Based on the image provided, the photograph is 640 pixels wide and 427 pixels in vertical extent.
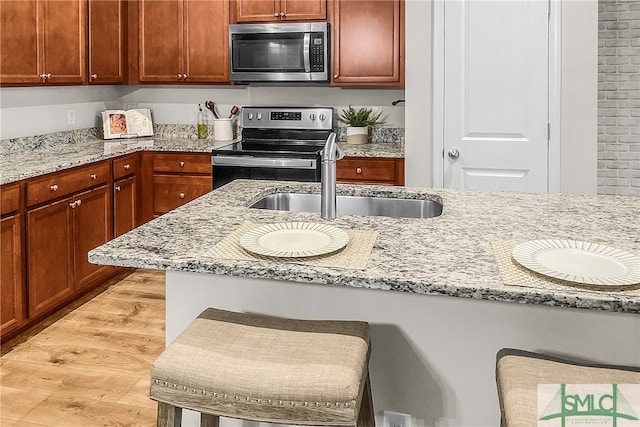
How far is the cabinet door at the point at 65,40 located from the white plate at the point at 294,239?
98.1 inches

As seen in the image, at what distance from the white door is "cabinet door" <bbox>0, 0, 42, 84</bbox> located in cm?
240

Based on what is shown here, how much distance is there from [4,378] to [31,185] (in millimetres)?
956

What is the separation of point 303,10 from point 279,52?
12.7 inches

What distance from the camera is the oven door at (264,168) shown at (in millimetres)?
3900

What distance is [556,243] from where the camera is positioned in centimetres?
160

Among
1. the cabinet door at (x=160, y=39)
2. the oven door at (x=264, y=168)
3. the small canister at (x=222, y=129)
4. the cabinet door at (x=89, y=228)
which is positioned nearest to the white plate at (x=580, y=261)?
the oven door at (x=264, y=168)

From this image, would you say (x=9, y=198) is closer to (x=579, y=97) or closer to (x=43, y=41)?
(x=43, y=41)

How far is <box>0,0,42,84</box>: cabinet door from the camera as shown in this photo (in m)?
3.21

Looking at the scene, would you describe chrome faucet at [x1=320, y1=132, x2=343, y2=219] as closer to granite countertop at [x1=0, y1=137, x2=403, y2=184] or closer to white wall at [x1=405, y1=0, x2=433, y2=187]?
granite countertop at [x1=0, y1=137, x2=403, y2=184]

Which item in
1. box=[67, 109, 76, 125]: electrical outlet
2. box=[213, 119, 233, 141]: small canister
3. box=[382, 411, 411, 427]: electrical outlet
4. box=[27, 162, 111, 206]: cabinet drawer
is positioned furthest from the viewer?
box=[213, 119, 233, 141]: small canister

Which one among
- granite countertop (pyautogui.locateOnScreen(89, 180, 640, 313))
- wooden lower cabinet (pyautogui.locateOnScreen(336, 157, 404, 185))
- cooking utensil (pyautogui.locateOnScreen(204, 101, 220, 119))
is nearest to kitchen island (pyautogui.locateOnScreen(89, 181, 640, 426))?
granite countertop (pyautogui.locateOnScreen(89, 180, 640, 313))

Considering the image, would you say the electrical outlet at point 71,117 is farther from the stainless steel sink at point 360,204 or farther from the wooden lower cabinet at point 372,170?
the stainless steel sink at point 360,204

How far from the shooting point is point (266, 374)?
1255mm

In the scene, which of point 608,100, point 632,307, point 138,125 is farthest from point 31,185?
point 608,100
